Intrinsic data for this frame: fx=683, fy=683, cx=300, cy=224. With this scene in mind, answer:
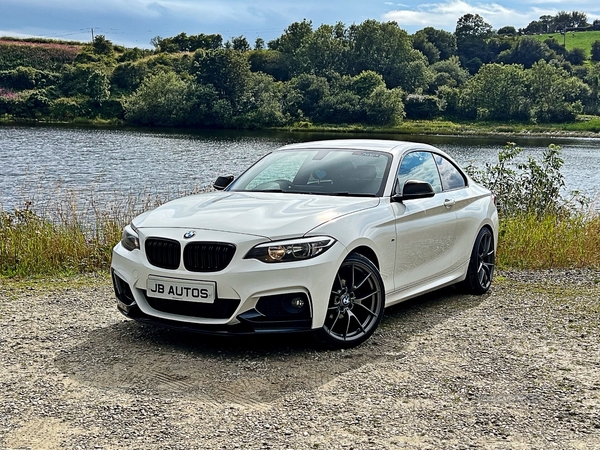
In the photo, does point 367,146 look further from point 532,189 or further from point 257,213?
point 532,189

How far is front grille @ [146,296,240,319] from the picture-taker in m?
5.09

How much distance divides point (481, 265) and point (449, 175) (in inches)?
Result: 44.7

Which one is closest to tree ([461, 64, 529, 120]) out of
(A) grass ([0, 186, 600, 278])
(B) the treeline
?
(B) the treeline

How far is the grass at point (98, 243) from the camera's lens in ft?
32.1

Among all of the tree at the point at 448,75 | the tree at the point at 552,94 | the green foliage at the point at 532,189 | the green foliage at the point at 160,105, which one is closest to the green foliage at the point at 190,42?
the tree at the point at 448,75

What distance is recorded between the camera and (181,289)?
16.9 feet

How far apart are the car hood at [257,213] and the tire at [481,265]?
6.90 feet

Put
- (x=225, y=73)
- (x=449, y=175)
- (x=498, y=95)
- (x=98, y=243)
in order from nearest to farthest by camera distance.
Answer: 1. (x=449, y=175)
2. (x=98, y=243)
3. (x=225, y=73)
4. (x=498, y=95)

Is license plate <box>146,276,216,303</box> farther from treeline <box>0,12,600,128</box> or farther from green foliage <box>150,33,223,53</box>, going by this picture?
green foliage <box>150,33,223,53</box>

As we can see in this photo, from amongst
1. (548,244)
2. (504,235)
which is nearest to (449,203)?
(548,244)

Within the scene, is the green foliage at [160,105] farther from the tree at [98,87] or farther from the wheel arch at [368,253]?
the wheel arch at [368,253]

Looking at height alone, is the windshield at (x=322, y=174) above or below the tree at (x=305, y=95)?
below

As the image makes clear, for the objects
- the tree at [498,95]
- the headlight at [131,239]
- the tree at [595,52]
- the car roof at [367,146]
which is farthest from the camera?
the tree at [595,52]

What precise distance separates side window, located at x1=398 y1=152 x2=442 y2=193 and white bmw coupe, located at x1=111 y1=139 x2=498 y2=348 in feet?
0.05
